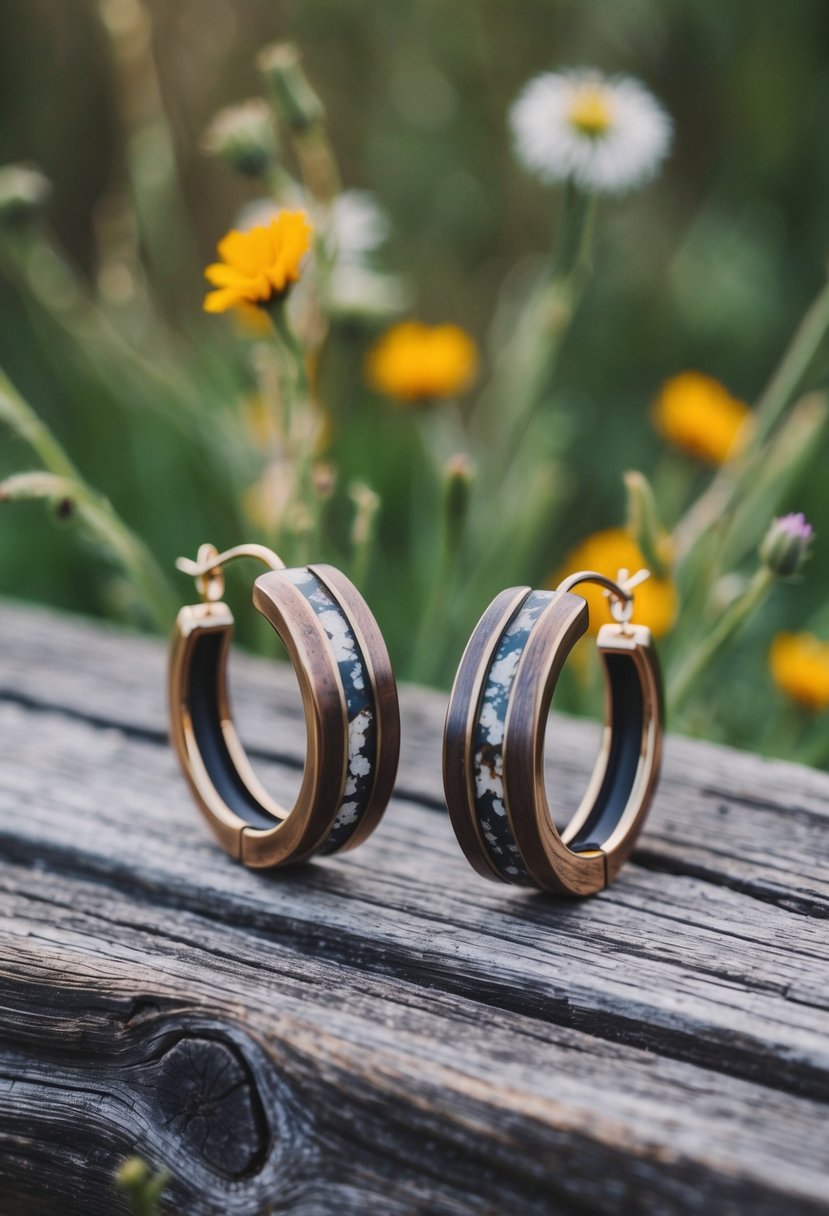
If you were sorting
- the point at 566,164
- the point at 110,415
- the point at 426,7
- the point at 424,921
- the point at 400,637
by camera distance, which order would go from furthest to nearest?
1. the point at 426,7
2. the point at 110,415
3. the point at 400,637
4. the point at 566,164
5. the point at 424,921

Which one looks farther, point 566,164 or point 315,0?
point 315,0

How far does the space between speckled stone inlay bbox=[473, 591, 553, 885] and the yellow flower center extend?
23.6 inches

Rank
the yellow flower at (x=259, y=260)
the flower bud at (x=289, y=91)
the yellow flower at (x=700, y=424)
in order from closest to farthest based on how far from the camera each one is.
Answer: the yellow flower at (x=259, y=260)
the flower bud at (x=289, y=91)
the yellow flower at (x=700, y=424)

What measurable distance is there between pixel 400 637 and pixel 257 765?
401mm

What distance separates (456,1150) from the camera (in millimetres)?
497

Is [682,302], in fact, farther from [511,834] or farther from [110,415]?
[511,834]

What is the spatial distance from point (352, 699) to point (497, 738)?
0.09 m

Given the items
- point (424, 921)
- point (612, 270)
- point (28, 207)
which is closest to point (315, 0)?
point (612, 270)

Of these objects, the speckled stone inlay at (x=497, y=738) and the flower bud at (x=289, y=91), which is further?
the flower bud at (x=289, y=91)

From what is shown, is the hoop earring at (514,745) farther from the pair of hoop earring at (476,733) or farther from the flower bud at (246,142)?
the flower bud at (246,142)

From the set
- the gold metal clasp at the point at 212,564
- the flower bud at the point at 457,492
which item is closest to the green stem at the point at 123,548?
the gold metal clasp at the point at 212,564

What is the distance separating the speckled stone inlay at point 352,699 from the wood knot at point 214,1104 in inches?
5.7

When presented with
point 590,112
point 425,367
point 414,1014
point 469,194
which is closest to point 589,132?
point 590,112

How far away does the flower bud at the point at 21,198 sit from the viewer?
1.01 m
